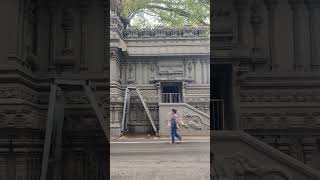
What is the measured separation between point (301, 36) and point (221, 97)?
1019 mm

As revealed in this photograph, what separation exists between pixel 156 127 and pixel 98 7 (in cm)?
288

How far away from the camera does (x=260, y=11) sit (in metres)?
3.88

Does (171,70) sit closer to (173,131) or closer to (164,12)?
(164,12)

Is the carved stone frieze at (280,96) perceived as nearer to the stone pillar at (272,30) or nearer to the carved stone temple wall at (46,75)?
the stone pillar at (272,30)

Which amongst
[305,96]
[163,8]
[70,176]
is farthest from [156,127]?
[305,96]

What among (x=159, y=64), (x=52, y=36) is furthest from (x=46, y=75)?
(x=159, y=64)

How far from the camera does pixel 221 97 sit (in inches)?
152

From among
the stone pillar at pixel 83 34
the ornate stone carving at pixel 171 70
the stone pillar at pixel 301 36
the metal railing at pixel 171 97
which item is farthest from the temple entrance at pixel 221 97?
the ornate stone carving at pixel 171 70

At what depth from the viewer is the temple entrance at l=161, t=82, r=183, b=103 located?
7.05 metres

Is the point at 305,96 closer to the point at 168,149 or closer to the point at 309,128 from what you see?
the point at 309,128

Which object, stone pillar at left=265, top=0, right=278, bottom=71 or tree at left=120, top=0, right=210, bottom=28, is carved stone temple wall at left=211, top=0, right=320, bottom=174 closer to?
stone pillar at left=265, top=0, right=278, bottom=71

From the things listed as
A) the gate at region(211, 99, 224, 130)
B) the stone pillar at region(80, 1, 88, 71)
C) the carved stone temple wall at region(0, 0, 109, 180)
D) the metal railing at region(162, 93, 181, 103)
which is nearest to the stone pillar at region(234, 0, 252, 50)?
the gate at region(211, 99, 224, 130)

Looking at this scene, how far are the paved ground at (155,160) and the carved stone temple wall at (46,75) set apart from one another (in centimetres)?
156

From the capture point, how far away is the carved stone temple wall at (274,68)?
3.73 metres
